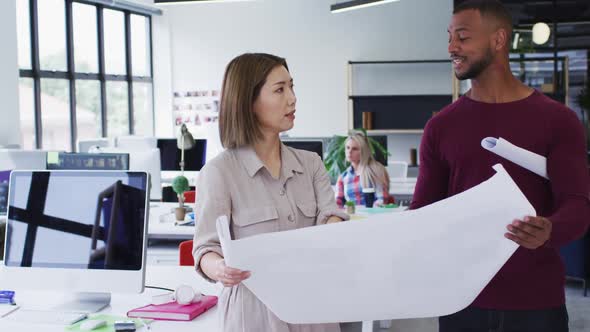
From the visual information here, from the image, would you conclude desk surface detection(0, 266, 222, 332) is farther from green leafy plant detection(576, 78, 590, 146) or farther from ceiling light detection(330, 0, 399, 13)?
green leafy plant detection(576, 78, 590, 146)

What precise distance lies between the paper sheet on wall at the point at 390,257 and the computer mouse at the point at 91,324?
0.95m

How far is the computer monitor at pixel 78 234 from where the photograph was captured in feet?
7.15

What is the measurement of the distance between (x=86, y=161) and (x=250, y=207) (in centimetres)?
205

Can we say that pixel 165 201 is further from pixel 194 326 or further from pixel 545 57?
pixel 545 57

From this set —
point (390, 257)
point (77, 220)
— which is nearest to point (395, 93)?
point (77, 220)

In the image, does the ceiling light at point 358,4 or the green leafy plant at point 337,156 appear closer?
the green leafy plant at point 337,156

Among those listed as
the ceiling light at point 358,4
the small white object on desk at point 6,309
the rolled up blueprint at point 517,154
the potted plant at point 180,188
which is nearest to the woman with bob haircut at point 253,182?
the rolled up blueprint at point 517,154

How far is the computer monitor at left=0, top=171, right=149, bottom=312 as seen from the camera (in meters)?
2.18

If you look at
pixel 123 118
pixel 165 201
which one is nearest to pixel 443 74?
pixel 123 118

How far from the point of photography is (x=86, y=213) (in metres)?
2.23

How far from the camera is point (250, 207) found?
64.7 inches

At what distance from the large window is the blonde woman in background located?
4.26 m

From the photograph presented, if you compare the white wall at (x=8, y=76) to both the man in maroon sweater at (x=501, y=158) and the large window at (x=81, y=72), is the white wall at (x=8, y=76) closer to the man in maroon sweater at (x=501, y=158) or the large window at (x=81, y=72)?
the large window at (x=81, y=72)

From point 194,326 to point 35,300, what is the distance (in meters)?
0.69
